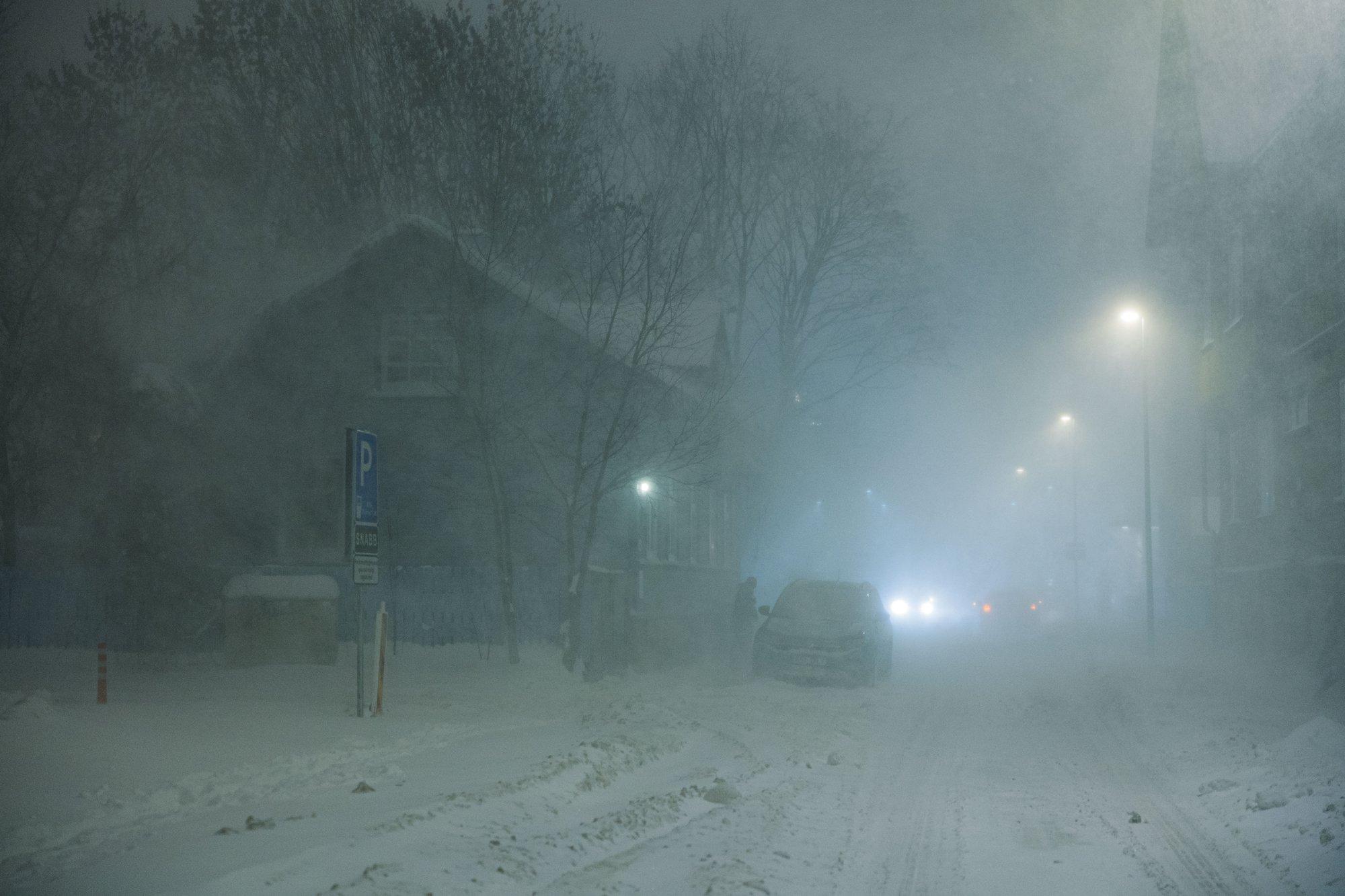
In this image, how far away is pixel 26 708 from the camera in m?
9.75

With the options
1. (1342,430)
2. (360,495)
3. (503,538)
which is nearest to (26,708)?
(360,495)

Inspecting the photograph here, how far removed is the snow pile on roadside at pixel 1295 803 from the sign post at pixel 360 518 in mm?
8411

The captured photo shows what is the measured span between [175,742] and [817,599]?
1211cm

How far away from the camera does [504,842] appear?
6.75m

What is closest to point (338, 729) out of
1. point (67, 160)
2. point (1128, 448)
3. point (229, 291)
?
point (67, 160)

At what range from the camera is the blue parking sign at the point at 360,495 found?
12398 mm

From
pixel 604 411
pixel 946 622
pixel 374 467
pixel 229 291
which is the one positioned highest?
pixel 229 291

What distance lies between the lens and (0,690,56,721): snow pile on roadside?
31.4 ft

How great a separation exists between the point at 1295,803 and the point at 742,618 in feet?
47.7

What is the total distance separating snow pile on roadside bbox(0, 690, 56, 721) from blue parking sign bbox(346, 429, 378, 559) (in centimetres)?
320

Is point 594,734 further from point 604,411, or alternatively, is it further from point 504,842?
point 604,411

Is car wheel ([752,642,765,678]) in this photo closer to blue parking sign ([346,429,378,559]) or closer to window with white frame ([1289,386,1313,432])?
blue parking sign ([346,429,378,559])

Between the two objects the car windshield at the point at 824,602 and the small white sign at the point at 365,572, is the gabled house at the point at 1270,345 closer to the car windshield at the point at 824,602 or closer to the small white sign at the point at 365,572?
the car windshield at the point at 824,602

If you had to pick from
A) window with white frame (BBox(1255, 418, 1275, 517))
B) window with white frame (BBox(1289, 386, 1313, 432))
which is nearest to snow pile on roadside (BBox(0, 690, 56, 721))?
window with white frame (BBox(1289, 386, 1313, 432))
